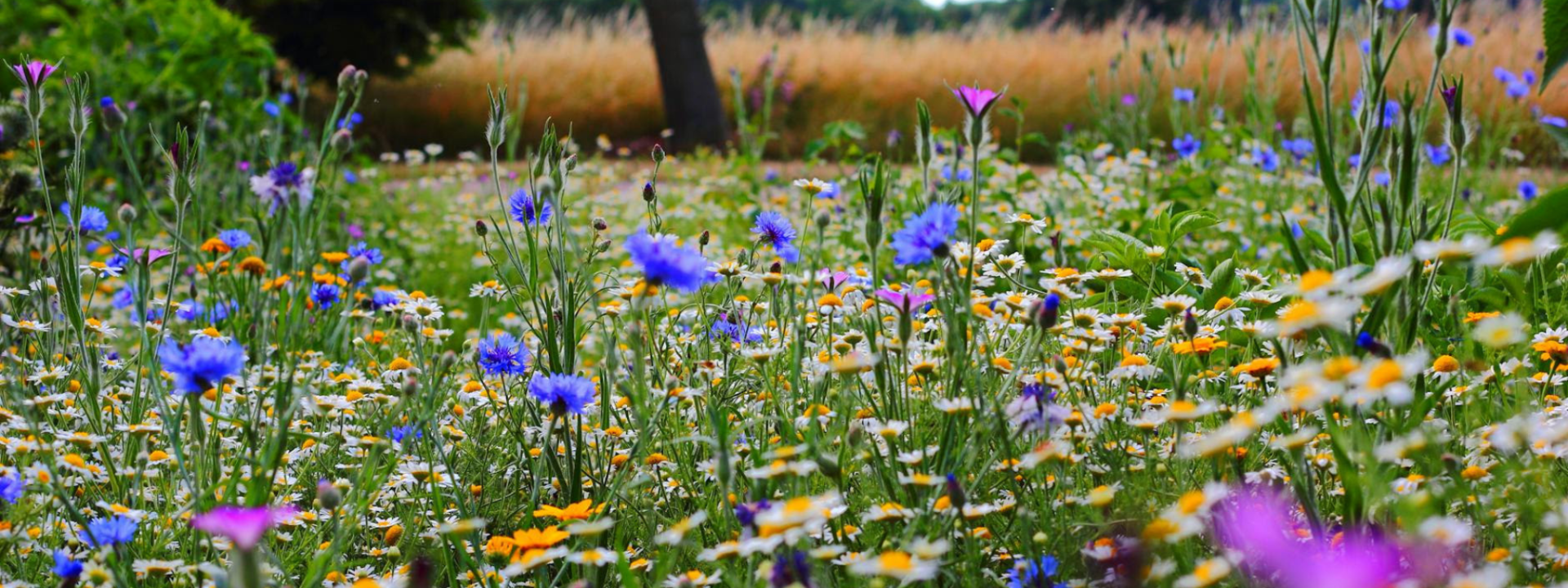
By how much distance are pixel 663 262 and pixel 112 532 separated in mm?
637

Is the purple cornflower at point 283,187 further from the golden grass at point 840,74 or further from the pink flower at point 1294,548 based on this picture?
the golden grass at point 840,74

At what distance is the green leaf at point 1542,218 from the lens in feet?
3.71

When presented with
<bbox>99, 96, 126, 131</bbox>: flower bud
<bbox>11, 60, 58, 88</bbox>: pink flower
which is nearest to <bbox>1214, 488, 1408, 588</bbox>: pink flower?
<bbox>99, 96, 126, 131</bbox>: flower bud

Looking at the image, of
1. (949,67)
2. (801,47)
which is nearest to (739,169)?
(949,67)

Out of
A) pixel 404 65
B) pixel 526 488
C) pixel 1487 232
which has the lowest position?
pixel 526 488

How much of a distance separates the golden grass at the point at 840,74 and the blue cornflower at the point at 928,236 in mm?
7507

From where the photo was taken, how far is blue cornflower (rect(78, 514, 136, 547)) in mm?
1204

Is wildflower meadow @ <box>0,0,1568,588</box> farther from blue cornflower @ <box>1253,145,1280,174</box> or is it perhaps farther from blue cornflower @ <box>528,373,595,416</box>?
blue cornflower @ <box>1253,145,1280,174</box>

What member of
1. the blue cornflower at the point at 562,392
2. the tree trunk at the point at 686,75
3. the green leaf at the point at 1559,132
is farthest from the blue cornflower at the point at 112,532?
the tree trunk at the point at 686,75

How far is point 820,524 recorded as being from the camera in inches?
48.3

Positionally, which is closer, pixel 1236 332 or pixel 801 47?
pixel 1236 332

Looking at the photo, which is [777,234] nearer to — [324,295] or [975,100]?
[975,100]

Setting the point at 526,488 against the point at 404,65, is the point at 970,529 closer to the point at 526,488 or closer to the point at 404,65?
the point at 526,488

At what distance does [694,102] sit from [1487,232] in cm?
751
